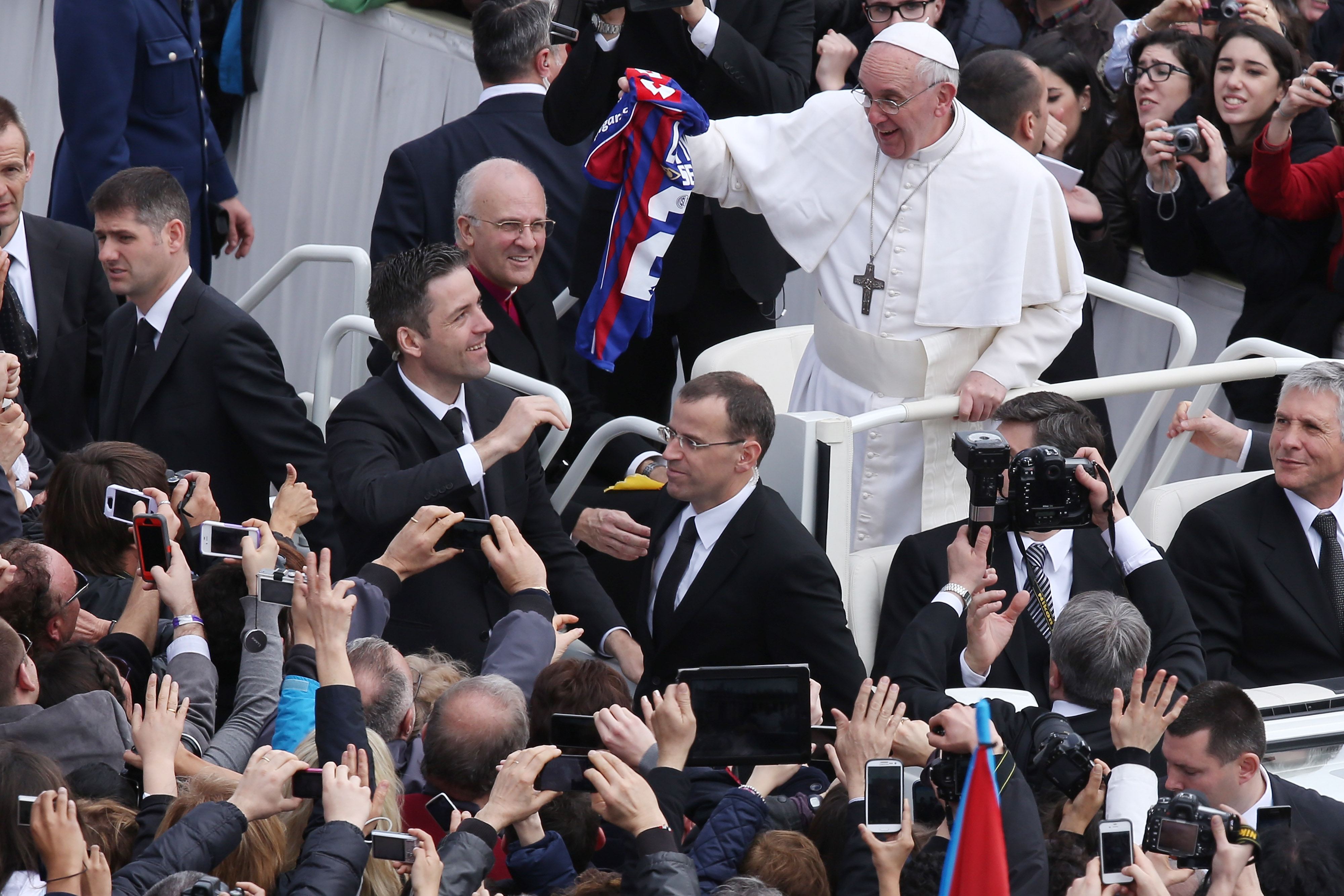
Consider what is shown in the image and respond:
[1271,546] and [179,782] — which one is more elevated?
[1271,546]

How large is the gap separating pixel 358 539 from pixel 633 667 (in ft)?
2.56

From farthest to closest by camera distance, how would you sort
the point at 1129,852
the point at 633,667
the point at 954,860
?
the point at 633,667 → the point at 1129,852 → the point at 954,860

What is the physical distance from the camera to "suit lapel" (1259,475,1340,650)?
16.0ft

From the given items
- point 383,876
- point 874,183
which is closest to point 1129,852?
point 383,876

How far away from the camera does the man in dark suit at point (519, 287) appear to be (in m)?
5.10

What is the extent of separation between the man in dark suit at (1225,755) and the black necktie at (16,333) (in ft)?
11.3

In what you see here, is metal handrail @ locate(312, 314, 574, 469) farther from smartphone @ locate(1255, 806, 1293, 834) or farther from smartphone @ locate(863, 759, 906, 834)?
smartphone @ locate(1255, 806, 1293, 834)

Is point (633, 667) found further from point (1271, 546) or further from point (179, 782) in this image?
point (1271, 546)

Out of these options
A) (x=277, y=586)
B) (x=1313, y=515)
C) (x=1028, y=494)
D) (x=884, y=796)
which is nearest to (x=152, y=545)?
(x=277, y=586)

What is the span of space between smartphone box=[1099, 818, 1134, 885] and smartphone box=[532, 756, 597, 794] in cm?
91

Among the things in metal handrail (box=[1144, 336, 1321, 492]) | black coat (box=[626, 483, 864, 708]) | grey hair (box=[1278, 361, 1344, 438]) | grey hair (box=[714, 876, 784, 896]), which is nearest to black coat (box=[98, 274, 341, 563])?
black coat (box=[626, 483, 864, 708])

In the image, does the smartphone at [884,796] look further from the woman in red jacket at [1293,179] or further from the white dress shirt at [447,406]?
the woman in red jacket at [1293,179]

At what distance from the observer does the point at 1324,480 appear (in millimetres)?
4934

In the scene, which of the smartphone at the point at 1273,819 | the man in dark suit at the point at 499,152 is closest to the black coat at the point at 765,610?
the smartphone at the point at 1273,819
